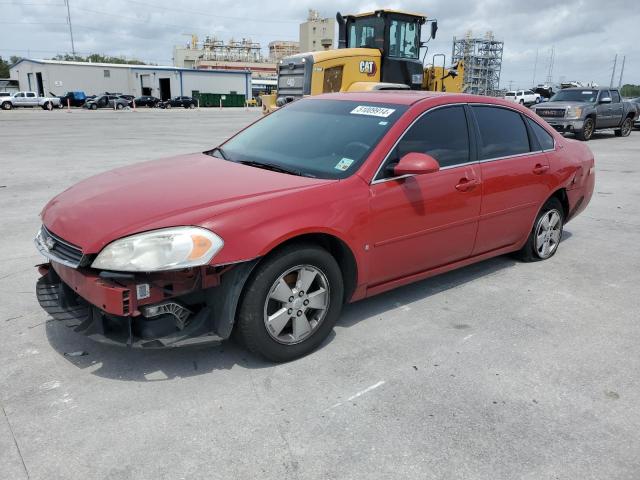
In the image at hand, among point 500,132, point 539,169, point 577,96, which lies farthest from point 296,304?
point 577,96

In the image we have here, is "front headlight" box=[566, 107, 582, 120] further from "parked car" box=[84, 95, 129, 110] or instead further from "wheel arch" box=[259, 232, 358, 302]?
"parked car" box=[84, 95, 129, 110]

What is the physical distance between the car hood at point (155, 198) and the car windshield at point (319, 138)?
215 mm

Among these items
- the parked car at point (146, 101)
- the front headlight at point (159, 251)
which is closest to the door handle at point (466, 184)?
the front headlight at point (159, 251)

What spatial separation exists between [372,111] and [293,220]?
1.35 metres

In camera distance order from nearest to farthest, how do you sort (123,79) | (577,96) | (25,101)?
(577,96), (25,101), (123,79)

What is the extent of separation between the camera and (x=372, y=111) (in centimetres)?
403

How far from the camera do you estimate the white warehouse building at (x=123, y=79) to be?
60.7 metres

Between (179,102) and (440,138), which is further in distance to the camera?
(179,102)

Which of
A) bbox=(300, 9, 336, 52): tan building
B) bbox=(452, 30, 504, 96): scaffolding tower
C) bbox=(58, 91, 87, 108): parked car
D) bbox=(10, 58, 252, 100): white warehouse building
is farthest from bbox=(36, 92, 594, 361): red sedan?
bbox=(10, 58, 252, 100): white warehouse building

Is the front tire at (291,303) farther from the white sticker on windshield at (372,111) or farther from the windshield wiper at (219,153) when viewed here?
the windshield wiper at (219,153)

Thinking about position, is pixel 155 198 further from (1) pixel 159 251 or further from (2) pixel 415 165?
(2) pixel 415 165

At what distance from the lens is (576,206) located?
221 inches

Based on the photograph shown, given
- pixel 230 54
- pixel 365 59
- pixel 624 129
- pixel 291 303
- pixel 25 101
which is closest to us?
pixel 291 303

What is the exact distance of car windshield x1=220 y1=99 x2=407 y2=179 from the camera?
3699 mm
